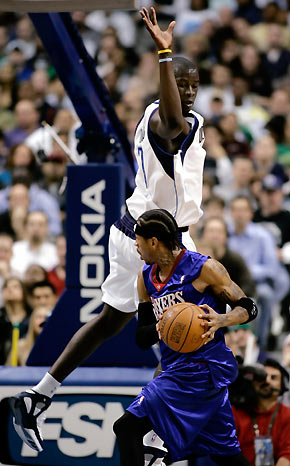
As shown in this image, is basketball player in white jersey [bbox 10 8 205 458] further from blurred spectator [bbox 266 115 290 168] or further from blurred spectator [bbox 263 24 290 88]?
blurred spectator [bbox 263 24 290 88]

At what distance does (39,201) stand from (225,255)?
2601mm

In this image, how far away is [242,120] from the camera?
13.6 metres

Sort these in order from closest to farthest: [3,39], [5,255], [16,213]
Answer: [5,255] → [16,213] → [3,39]

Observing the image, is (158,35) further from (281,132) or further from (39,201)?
(281,132)

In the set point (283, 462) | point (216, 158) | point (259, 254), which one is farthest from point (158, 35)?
point (216, 158)

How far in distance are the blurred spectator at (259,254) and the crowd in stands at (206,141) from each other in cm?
1

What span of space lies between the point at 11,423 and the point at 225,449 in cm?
172

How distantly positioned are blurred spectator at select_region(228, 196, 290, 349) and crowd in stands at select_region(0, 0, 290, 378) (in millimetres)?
13

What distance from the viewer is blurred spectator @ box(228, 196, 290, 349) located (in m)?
10.2

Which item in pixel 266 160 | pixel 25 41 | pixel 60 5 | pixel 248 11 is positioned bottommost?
pixel 60 5

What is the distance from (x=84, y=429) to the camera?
6.76 metres

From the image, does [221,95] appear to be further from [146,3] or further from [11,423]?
[11,423]

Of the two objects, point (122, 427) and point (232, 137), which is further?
point (232, 137)

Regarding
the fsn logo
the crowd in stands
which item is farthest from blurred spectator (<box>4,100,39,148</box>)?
the fsn logo
